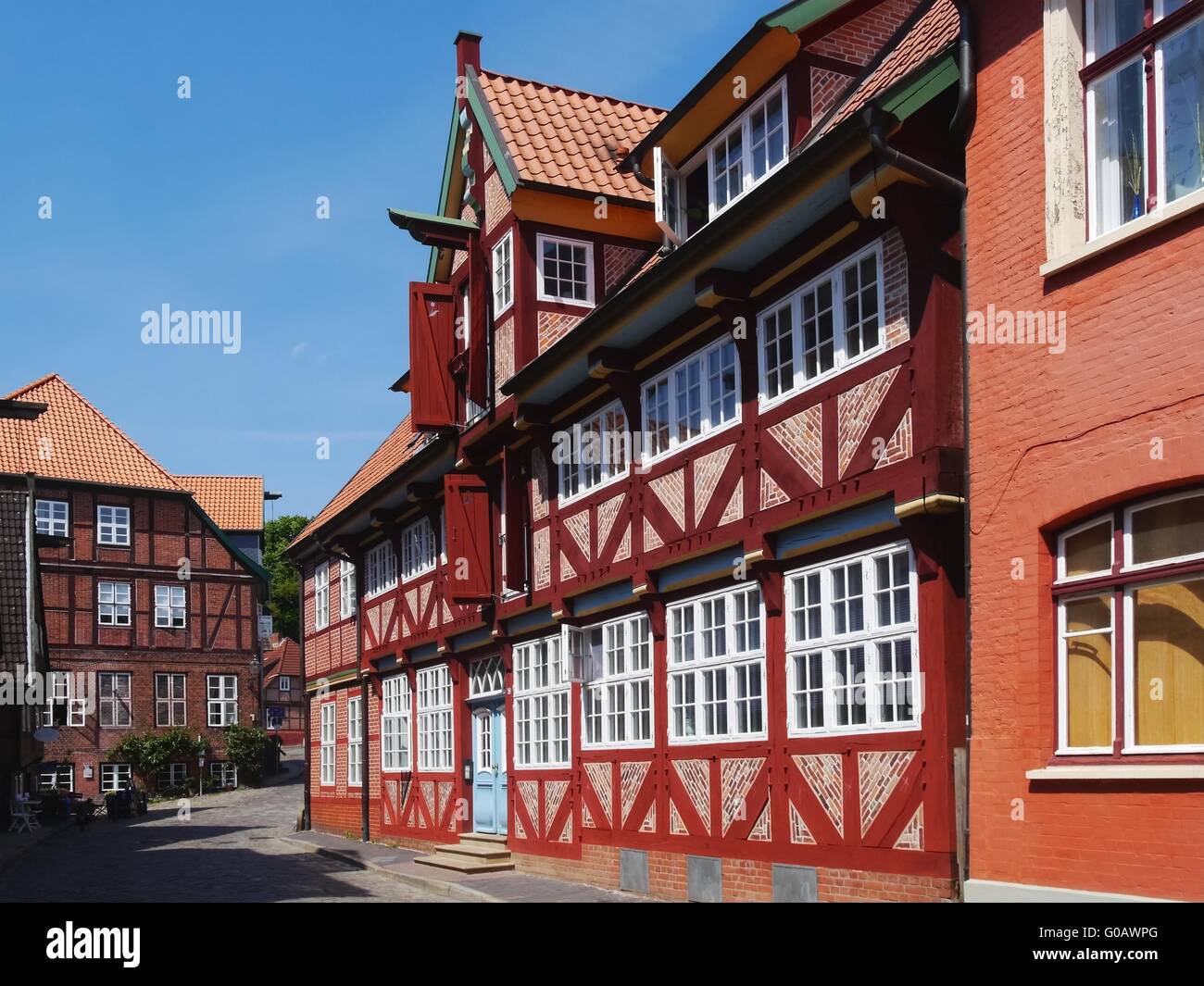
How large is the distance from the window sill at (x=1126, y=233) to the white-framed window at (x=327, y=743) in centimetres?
2487

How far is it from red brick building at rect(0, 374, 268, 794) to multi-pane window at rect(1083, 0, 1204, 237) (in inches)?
1686

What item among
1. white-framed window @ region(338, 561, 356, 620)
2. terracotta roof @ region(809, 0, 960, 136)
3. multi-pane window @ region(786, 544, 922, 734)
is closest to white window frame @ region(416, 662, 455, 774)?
white-framed window @ region(338, 561, 356, 620)

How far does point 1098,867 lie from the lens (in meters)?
8.70

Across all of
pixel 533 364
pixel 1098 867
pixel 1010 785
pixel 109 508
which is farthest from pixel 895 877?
pixel 109 508

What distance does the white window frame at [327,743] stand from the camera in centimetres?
3177

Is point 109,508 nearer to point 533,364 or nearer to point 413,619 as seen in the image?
point 413,619

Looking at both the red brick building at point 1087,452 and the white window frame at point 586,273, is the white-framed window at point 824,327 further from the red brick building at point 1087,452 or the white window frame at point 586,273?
the white window frame at point 586,273

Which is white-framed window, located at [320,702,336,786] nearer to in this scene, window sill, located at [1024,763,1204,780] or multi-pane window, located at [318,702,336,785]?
multi-pane window, located at [318,702,336,785]

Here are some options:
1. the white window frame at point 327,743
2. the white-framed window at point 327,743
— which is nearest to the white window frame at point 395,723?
the white window frame at point 327,743

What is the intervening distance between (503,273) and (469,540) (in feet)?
12.4

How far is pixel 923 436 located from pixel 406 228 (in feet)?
41.2

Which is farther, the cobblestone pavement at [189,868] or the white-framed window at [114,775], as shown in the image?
the white-framed window at [114,775]

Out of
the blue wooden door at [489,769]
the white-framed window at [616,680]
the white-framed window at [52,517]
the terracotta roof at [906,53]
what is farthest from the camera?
the white-framed window at [52,517]

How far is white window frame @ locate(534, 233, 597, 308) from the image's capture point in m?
19.8
